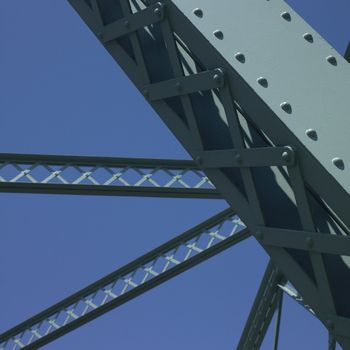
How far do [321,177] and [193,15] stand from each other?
2.88ft

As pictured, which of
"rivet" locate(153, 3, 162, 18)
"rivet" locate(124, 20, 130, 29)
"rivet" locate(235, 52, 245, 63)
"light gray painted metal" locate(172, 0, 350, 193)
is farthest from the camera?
"rivet" locate(124, 20, 130, 29)

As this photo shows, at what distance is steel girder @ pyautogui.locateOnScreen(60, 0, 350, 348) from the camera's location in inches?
89.8

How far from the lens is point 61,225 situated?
17.9 m

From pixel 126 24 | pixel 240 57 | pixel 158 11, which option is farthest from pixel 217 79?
pixel 126 24

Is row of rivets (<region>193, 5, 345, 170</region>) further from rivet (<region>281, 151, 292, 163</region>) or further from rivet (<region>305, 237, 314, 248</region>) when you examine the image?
rivet (<region>305, 237, 314, 248</region>)

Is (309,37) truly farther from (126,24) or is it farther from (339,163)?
(126,24)

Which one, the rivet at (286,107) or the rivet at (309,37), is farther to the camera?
the rivet at (309,37)

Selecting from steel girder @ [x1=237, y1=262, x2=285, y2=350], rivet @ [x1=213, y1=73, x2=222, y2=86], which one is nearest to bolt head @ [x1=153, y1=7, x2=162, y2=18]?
rivet @ [x1=213, y1=73, x2=222, y2=86]

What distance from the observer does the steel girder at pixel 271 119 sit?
2.28 meters

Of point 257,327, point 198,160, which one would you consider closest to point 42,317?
point 257,327

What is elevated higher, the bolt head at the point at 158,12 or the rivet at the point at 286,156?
the bolt head at the point at 158,12

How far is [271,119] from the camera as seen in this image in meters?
2.32

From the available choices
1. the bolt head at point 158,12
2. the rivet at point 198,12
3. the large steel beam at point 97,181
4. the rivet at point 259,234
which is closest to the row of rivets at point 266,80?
the rivet at point 198,12

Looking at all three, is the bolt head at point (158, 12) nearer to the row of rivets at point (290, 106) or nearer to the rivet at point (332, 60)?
the row of rivets at point (290, 106)
